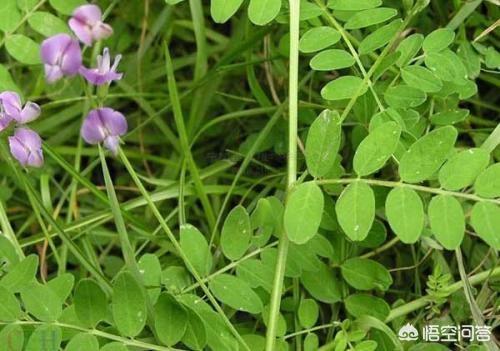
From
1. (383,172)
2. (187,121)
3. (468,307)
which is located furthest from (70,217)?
(468,307)

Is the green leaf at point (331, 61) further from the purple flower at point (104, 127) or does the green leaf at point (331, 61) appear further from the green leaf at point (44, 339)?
the green leaf at point (44, 339)

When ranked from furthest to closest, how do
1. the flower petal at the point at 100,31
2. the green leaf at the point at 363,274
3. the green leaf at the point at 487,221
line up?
the green leaf at the point at 363,274 → the green leaf at the point at 487,221 → the flower petal at the point at 100,31

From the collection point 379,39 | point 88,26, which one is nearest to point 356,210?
point 379,39

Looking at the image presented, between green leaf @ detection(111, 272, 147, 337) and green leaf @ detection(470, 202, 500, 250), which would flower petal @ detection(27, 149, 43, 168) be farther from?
green leaf @ detection(470, 202, 500, 250)

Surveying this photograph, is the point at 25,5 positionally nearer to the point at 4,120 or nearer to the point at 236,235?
the point at 4,120

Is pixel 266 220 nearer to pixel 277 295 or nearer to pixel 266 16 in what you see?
pixel 277 295

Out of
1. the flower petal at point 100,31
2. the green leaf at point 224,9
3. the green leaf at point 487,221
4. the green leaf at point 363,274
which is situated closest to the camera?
the flower petal at point 100,31

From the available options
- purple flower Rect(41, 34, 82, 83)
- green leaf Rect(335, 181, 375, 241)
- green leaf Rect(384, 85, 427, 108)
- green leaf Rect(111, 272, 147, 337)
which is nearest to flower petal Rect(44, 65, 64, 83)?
purple flower Rect(41, 34, 82, 83)

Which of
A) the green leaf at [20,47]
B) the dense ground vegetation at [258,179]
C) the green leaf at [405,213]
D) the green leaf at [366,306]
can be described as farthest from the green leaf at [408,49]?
the green leaf at [20,47]
